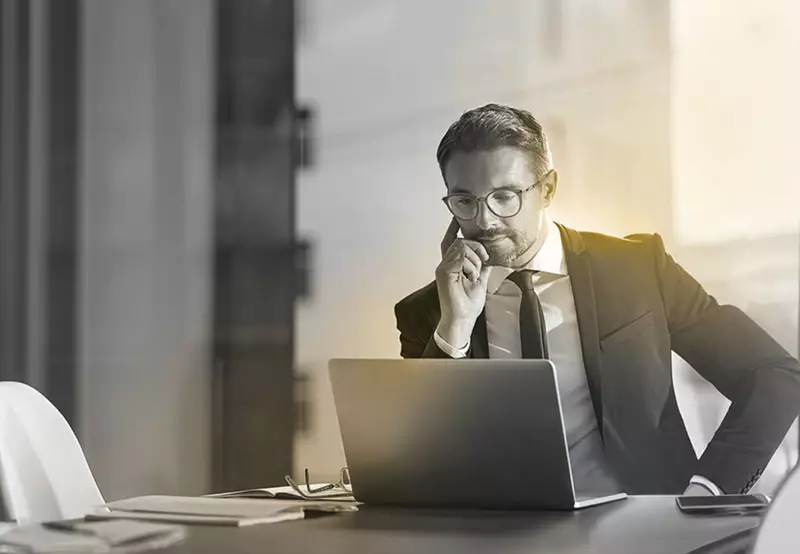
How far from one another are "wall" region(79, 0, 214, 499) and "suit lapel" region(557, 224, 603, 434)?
3.43 feet

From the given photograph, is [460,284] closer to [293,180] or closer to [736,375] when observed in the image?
[293,180]

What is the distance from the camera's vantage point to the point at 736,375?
262cm

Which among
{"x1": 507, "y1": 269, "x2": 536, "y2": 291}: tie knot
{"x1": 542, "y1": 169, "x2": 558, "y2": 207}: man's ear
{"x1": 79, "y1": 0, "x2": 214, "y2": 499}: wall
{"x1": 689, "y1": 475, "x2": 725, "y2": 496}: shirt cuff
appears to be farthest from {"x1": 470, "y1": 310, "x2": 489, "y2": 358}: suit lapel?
{"x1": 79, "y1": 0, "x2": 214, "y2": 499}: wall

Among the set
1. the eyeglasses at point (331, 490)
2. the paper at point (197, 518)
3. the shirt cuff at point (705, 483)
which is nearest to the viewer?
the paper at point (197, 518)

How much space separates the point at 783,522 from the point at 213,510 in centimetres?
91

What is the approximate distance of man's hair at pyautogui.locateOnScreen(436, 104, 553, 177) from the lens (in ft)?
Result: 9.07

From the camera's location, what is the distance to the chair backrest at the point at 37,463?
2.25m

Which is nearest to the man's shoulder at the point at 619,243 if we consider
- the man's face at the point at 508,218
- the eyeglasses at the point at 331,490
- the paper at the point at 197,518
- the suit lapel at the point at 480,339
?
the man's face at the point at 508,218

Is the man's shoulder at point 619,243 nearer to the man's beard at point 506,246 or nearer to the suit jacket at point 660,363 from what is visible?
the suit jacket at point 660,363

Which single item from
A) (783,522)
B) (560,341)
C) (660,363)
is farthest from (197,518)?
(660,363)

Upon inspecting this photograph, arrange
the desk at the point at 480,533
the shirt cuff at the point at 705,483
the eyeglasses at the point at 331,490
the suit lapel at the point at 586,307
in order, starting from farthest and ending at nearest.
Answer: the suit lapel at the point at 586,307 < the shirt cuff at the point at 705,483 < the eyeglasses at the point at 331,490 < the desk at the point at 480,533

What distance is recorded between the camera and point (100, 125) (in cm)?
319

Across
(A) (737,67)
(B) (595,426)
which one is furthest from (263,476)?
(A) (737,67)

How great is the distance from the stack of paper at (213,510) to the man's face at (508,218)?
1092mm
